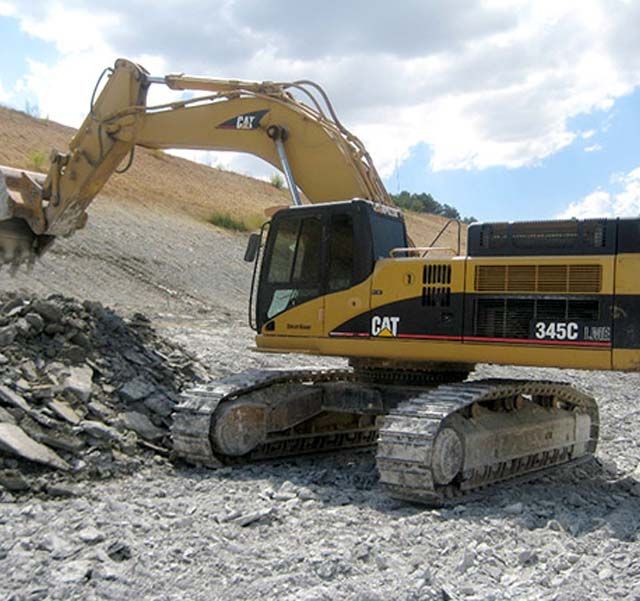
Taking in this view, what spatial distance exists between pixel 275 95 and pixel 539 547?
19.3 ft

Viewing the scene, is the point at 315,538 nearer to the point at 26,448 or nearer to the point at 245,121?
the point at 26,448

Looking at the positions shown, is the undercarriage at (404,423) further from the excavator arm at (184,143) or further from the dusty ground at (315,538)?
the excavator arm at (184,143)

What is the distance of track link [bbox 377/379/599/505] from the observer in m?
6.99

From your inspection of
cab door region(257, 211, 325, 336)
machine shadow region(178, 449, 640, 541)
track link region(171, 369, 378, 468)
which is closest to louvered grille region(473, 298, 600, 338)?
machine shadow region(178, 449, 640, 541)

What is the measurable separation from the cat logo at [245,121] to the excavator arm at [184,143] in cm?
1

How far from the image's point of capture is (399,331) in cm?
817

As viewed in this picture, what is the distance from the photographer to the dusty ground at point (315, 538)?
5.12 metres

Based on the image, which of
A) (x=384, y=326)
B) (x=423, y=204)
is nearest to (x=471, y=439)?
(x=384, y=326)

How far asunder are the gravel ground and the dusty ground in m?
0.01

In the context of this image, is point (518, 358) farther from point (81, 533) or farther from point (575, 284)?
point (81, 533)

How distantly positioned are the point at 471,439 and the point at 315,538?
198cm

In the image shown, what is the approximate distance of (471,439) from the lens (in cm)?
752

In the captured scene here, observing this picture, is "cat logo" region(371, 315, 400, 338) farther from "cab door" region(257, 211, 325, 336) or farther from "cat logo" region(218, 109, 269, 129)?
"cat logo" region(218, 109, 269, 129)

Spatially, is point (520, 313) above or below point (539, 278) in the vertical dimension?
below
